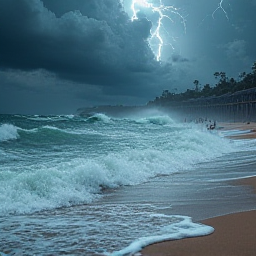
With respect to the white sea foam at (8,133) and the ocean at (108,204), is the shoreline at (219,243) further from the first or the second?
the white sea foam at (8,133)

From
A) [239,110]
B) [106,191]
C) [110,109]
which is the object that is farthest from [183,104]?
[106,191]

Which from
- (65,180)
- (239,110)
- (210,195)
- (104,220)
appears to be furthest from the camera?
(239,110)

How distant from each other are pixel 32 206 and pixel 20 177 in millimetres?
1113

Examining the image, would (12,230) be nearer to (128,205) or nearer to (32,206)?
(32,206)

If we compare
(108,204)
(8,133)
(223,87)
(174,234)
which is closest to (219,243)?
(174,234)

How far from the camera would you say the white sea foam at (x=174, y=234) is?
3.40 m

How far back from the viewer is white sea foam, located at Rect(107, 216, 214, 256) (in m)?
3.40

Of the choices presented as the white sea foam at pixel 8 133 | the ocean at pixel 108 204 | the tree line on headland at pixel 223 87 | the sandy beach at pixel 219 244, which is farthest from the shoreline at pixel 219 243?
the tree line on headland at pixel 223 87

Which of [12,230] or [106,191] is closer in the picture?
[12,230]

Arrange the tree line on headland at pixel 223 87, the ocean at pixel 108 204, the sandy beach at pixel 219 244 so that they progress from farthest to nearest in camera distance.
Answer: the tree line on headland at pixel 223 87 → the ocean at pixel 108 204 → the sandy beach at pixel 219 244

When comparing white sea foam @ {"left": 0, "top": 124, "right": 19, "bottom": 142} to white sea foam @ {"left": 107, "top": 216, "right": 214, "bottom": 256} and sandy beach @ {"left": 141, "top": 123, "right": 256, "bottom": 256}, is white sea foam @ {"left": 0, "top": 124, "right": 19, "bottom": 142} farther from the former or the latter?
sandy beach @ {"left": 141, "top": 123, "right": 256, "bottom": 256}

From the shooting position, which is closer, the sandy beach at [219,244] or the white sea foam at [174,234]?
the sandy beach at [219,244]

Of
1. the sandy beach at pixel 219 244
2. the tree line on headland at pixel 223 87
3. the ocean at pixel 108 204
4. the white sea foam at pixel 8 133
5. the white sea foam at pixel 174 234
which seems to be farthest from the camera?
the tree line on headland at pixel 223 87

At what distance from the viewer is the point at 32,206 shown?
544cm
